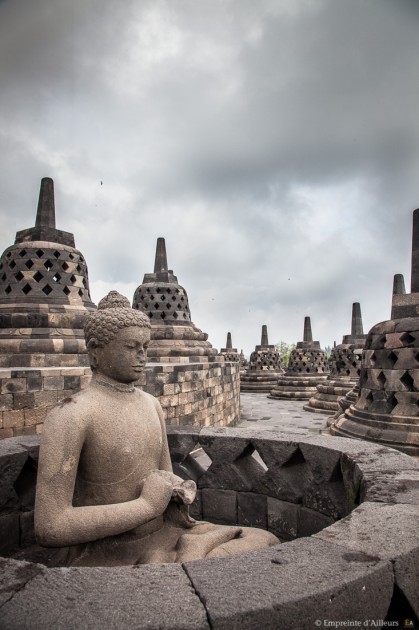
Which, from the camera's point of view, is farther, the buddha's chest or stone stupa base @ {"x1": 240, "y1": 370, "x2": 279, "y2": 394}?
stone stupa base @ {"x1": 240, "y1": 370, "x2": 279, "y2": 394}

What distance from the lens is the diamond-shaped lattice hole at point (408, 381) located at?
4.86 meters

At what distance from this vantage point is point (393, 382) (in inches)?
197

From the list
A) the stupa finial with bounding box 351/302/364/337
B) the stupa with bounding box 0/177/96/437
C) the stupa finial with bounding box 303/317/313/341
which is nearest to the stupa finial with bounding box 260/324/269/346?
the stupa finial with bounding box 303/317/313/341

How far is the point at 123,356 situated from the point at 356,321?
49.1 feet

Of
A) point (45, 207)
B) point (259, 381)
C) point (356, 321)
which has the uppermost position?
point (45, 207)

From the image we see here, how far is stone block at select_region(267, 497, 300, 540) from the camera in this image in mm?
2738

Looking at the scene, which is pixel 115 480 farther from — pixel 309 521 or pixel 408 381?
pixel 408 381

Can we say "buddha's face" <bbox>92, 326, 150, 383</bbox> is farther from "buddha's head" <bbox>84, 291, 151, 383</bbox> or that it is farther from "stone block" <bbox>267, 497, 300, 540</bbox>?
"stone block" <bbox>267, 497, 300, 540</bbox>

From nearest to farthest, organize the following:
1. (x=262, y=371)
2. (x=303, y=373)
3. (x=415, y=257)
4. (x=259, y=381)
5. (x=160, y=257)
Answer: (x=415, y=257)
(x=160, y=257)
(x=303, y=373)
(x=259, y=381)
(x=262, y=371)

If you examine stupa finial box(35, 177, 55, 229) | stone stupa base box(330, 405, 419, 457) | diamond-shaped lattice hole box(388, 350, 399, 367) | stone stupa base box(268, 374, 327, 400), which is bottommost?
stone stupa base box(268, 374, 327, 400)

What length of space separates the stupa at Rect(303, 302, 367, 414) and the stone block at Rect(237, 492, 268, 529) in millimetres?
9397

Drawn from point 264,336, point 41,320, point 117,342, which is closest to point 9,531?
point 117,342

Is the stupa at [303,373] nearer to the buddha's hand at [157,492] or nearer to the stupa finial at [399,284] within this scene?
the stupa finial at [399,284]

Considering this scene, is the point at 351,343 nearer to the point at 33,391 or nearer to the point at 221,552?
the point at 33,391
